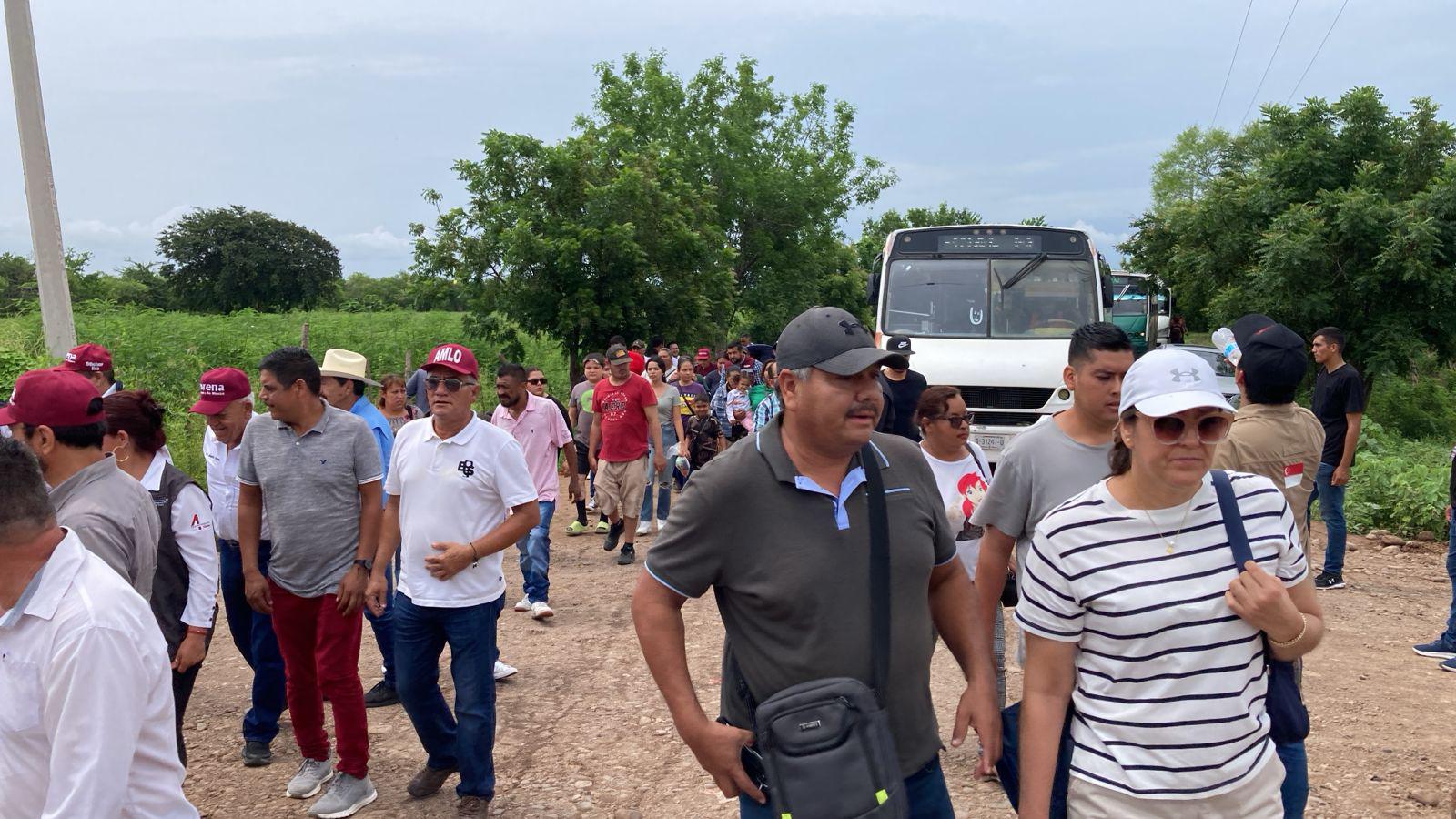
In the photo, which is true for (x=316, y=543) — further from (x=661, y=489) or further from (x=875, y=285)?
(x=875, y=285)

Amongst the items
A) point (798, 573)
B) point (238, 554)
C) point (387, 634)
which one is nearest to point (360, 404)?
point (238, 554)

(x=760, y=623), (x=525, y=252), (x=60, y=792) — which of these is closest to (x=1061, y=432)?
(x=760, y=623)

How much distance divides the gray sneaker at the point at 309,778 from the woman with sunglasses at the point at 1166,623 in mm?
3600

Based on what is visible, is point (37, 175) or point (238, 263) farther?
point (238, 263)

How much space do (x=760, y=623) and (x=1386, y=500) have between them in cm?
1104

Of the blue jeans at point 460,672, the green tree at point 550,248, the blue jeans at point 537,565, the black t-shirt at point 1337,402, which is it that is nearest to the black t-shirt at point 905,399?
the blue jeans at point 537,565

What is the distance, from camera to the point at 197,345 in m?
A: 20.6

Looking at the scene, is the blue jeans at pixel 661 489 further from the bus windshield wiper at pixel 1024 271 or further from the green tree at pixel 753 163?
the green tree at pixel 753 163

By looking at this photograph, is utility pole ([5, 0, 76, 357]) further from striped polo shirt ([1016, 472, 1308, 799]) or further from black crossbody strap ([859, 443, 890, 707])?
striped polo shirt ([1016, 472, 1308, 799])

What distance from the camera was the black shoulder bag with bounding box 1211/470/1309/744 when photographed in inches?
93.3

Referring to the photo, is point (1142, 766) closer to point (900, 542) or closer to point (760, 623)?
point (900, 542)

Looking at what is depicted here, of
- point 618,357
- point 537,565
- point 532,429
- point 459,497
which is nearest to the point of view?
point 459,497

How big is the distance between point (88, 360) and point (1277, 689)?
621 cm

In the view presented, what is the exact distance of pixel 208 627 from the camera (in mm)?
4223
